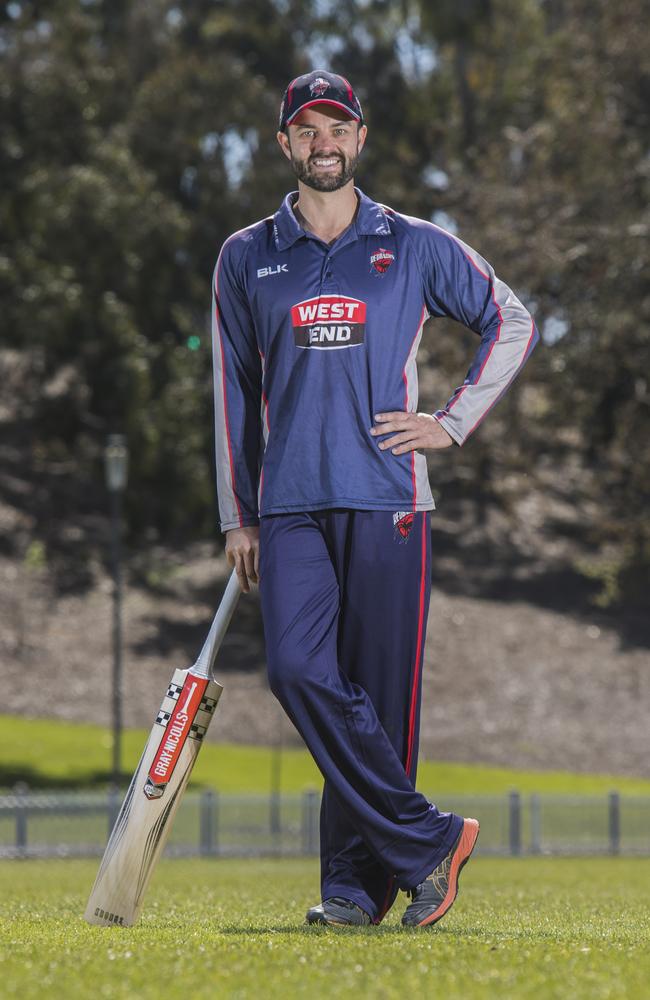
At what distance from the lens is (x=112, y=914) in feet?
16.9

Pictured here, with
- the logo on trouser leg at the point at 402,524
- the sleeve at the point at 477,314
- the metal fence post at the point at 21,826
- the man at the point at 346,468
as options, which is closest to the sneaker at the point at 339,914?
the man at the point at 346,468

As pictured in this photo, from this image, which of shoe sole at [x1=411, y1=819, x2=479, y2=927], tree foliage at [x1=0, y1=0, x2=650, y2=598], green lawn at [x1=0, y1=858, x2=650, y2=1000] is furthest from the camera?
tree foliage at [x1=0, y1=0, x2=650, y2=598]

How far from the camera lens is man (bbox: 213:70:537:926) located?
516 cm

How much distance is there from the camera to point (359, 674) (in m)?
5.33

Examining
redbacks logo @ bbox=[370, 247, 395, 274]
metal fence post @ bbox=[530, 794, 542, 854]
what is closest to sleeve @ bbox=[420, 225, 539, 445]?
redbacks logo @ bbox=[370, 247, 395, 274]

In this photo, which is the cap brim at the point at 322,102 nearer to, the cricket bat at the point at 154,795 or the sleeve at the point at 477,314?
the sleeve at the point at 477,314

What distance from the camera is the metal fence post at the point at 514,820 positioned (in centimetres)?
2466

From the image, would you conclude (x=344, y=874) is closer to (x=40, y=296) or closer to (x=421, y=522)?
(x=421, y=522)

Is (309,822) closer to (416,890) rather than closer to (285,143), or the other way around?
(416,890)

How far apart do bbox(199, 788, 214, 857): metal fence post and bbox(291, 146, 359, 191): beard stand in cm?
1878

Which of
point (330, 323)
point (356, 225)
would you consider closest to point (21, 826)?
point (356, 225)

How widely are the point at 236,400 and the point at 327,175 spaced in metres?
0.80

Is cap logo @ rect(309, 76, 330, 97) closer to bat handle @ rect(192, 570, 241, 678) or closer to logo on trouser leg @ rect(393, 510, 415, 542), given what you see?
logo on trouser leg @ rect(393, 510, 415, 542)

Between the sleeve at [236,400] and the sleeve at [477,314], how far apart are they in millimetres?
625
